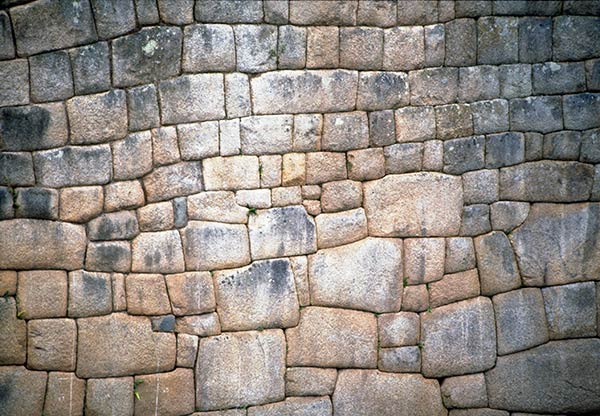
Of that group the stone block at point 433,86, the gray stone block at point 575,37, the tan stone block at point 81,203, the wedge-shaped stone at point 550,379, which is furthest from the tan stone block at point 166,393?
the gray stone block at point 575,37

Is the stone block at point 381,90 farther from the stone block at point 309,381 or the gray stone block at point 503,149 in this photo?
the stone block at point 309,381

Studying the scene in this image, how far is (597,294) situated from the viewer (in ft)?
18.3

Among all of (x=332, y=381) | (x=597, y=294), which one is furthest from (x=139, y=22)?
(x=597, y=294)

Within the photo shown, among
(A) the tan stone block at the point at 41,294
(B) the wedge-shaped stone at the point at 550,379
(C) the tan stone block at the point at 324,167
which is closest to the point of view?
(A) the tan stone block at the point at 41,294

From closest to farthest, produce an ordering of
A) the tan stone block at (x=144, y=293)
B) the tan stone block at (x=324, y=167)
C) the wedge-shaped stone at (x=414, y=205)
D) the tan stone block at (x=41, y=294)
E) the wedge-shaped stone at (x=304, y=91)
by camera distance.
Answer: the tan stone block at (x=41, y=294)
the tan stone block at (x=144, y=293)
the wedge-shaped stone at (x=304, y=91)
the tan stone block at (x=324, y=167)
the wedge-shaped stone at (x=414, y=205)

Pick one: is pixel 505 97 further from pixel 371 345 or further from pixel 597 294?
pixel 371 345

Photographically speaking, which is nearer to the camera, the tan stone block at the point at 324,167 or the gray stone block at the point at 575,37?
the tan stone block at the point at 324,167

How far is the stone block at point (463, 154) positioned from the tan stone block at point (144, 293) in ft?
8.06

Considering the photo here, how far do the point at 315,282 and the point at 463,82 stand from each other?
1.99 meters

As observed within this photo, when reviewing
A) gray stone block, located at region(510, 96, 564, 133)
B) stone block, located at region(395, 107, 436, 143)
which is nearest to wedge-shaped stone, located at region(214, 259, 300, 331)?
stone block, located at region(395, 107, 436, 143)

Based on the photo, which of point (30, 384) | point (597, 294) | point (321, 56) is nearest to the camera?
point (30, 384)

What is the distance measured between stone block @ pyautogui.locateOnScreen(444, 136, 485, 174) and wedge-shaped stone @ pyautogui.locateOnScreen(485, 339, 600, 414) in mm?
1606

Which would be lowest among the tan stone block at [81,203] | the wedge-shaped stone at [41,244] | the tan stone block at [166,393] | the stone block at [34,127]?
the tan stone block at [166,393]

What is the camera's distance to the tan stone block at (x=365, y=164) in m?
5.31
